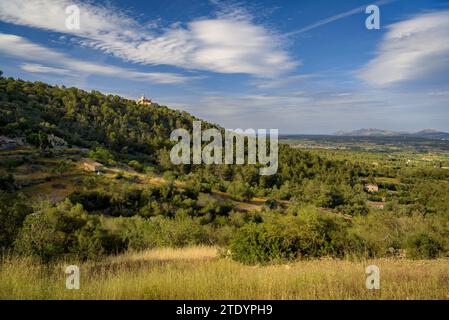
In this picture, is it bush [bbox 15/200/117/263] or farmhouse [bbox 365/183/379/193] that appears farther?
farmhouse [bbox 365/183/379/193]

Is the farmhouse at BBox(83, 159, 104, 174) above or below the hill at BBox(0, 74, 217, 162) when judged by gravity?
below

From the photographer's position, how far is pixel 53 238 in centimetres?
891

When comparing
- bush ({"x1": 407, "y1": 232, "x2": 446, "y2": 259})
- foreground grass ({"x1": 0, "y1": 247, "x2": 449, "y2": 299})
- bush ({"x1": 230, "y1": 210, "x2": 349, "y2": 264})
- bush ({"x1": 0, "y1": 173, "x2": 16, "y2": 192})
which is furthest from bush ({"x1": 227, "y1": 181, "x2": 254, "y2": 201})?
foreground grass ({"x1": 0, "y1": 247, "x2": 449, "y2": 299})

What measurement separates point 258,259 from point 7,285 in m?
5.67

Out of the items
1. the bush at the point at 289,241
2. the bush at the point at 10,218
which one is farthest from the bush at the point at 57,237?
the bush at the point at 289,241

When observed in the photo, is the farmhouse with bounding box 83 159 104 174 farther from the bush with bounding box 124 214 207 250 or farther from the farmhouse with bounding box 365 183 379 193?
the farmhouse with bounding box 365 183 379 193

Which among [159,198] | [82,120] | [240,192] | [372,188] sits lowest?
[372,188]

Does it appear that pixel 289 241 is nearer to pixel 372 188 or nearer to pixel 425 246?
pixel 425 246

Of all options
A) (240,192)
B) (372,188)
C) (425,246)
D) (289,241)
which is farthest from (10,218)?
(372,188)

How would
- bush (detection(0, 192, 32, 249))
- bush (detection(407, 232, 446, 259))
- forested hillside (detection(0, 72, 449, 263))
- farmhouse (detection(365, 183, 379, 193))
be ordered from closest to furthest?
1. bush (detection(0, 192, 32, 249))
2. forested hillside (detection(0, 72, 449, 263))
3. bush (detection(407, 232, 446, 259))
4. farmhouse (detection(365, 183, 379, 193))

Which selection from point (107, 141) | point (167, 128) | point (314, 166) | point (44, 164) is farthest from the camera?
point (167, 128)
